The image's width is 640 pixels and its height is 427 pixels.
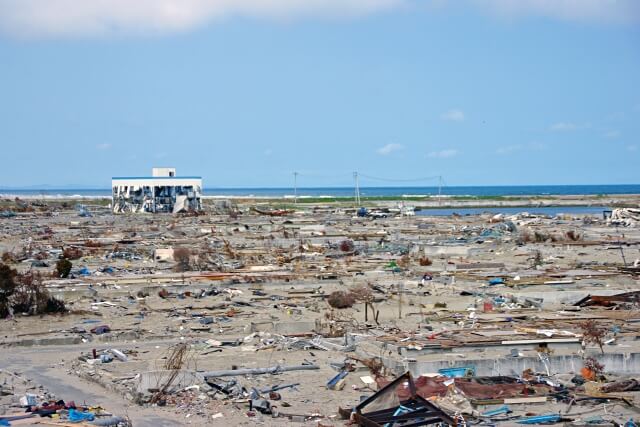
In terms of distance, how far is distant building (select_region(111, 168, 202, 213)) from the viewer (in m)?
70.0

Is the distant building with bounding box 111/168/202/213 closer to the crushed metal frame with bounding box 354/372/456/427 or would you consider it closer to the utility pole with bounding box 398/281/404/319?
the utility pole with bounding box 398/281/404/319

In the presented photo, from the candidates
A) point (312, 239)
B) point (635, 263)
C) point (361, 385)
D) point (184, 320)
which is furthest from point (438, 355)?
point (312, 239)

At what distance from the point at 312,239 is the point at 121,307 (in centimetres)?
2029

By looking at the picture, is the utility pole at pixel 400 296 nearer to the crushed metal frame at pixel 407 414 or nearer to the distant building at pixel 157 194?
the crushed metal frame at pixel 407 414

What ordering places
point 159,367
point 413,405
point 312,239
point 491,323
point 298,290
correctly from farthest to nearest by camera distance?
point 312,239
point 298,290
point 491,323
point 159,367
point 413,405

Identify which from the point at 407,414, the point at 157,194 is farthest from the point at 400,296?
the point at 157,194

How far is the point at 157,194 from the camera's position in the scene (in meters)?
71.1

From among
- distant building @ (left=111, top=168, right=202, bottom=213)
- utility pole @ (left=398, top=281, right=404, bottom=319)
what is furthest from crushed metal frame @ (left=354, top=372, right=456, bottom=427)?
distant building @ (left=111, top=168, right=202, bottom=213)

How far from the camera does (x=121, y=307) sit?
20.8 meters

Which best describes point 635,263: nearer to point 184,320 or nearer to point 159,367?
point 184,320

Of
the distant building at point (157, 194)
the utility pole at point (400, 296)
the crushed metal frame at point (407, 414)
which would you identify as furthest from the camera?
the distant building at point (157, 194)

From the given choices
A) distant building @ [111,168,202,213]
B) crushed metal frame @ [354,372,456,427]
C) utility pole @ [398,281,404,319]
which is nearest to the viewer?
crushed metal frame @ [354,372,456,427]

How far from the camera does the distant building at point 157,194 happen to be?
70.0 m

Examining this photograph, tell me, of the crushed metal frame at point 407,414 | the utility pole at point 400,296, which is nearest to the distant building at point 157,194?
the utility pole at point 400,296
